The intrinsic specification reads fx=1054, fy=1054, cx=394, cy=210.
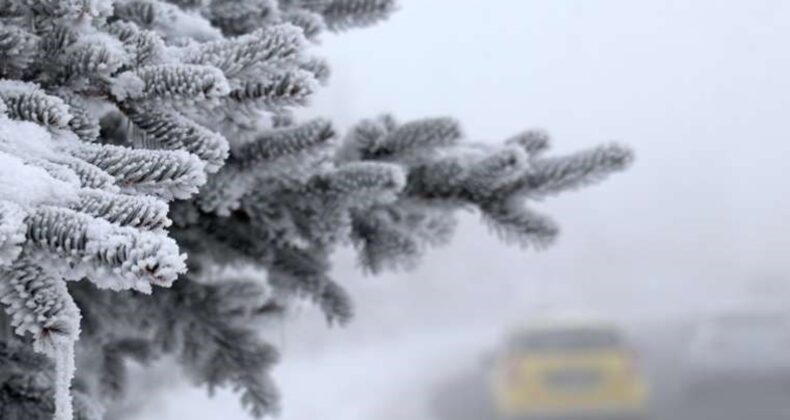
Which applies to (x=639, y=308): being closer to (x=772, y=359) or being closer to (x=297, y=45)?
(x=772, y=359)

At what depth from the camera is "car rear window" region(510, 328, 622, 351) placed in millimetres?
12156

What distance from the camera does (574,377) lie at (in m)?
12.1

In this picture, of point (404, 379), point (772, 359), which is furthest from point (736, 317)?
point (404, 379)

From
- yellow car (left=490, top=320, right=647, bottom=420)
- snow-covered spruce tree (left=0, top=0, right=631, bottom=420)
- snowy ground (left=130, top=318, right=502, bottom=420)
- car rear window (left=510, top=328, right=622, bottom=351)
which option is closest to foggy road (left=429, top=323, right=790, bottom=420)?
snowy ground (left=130, top=318, right=502, bottom=420)

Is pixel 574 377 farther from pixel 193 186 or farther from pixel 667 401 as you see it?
pixel 193 186

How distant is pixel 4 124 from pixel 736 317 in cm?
1489

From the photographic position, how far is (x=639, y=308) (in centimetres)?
5650

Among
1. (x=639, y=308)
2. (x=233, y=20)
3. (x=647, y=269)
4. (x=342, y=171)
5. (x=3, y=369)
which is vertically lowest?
(x=3, y=369)

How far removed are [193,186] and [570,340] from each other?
1126 centimetres

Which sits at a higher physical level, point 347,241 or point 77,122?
point 347,241

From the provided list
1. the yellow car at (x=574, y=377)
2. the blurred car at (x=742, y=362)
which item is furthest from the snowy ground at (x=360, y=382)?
the blurred car at (x=742, y=362)

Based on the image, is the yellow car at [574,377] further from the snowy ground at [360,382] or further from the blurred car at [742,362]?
the blurred car at [742,362]

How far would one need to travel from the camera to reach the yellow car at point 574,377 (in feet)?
39.2

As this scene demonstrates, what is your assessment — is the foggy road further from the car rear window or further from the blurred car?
the car rear window
